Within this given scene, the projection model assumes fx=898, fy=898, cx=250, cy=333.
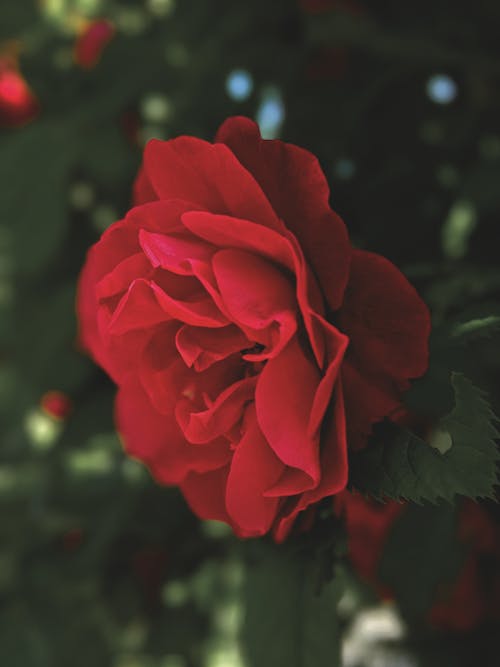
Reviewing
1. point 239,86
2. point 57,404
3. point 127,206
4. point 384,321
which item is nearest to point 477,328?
point 384,321

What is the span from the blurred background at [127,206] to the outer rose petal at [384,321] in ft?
0.51

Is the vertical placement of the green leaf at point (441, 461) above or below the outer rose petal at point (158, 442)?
above

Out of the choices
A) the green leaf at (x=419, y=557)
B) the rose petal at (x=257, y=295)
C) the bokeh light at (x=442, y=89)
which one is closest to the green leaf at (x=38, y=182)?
the bokeh light at (x=442, y=89)

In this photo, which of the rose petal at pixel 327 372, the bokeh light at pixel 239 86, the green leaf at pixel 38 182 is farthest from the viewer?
the green leaf at pixel 38 182

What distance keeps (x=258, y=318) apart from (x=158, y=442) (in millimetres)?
103

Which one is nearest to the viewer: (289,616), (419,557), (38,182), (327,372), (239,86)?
(327,372)

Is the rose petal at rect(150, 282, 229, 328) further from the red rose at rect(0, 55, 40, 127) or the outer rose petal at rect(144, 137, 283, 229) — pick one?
the red rose at rect(0, 55, 40, 127)

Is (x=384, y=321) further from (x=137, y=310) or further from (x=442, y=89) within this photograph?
(x=442, y=89)

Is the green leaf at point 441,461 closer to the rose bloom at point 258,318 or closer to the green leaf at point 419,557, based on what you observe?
the rose bloom at point 258,318

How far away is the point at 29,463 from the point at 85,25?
481 millimetres

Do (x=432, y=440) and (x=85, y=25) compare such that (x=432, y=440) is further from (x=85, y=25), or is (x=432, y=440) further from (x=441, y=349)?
(x=85, y=25)

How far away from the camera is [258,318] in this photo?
0.35 metres

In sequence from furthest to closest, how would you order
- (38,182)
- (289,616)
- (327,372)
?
(38,182), (289,616), (327,372)

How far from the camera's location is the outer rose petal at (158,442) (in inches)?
15.6
